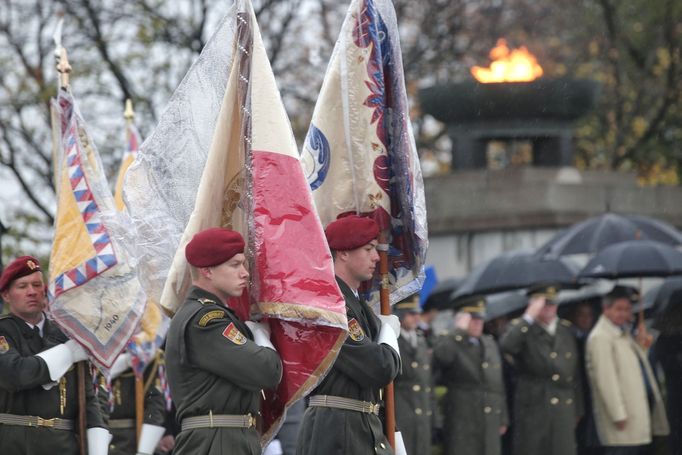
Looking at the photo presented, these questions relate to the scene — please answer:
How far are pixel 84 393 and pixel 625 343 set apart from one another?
20.5 ft

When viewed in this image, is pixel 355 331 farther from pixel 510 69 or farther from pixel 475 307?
pixel 510 69

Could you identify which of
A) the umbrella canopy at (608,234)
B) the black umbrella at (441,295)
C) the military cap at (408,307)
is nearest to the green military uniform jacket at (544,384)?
the military cap at (408,307)

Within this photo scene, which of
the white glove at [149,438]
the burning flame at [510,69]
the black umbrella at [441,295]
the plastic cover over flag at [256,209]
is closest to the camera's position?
the plastic cover over flag at [256,209]

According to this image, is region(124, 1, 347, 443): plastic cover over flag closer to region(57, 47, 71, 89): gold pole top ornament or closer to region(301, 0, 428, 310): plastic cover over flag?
region(301, 0, 428, 310): plastic cover over flag

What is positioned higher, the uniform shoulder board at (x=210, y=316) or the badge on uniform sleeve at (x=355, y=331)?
the uniform shoulder board at (x=210, y=316)

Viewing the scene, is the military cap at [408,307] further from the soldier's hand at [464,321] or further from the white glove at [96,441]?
the white glove at [96,441]

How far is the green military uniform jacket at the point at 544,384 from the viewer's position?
14383mm

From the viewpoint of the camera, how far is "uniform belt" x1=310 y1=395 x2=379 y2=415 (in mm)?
8586

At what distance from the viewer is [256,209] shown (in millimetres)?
7930

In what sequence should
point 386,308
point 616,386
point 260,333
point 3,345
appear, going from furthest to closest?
point 616,386 → point 3,345 → point 386,308 → point 260,333

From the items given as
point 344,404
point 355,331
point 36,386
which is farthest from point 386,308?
point 36,386

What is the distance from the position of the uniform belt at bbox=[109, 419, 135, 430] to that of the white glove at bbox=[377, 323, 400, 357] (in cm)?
437

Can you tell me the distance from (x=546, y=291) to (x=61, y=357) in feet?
19.3

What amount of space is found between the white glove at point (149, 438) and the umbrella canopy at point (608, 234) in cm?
534
